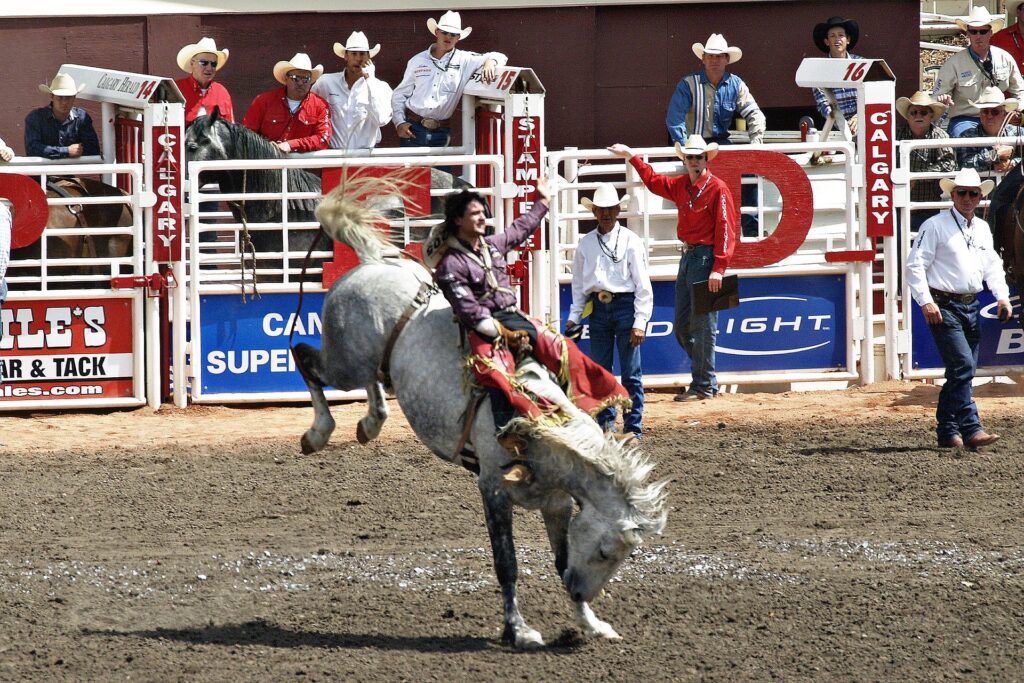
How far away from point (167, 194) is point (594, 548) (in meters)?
6.55

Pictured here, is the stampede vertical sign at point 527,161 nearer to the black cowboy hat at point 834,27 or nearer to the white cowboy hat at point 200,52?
the white cowboy hat at point 200,52

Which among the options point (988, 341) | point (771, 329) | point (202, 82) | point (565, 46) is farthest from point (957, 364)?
point (565, 46)

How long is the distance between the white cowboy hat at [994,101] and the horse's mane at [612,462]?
786cm

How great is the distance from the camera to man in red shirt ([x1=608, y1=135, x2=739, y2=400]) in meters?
11.7

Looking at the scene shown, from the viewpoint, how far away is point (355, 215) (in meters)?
7.20

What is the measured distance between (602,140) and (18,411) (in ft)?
23.4

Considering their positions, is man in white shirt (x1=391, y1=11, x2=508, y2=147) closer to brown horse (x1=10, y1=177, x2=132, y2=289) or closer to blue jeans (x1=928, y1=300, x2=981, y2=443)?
brown horse (x1=10, y1=177, x2=132, y2=289)

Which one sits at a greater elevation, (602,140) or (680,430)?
(602,140)

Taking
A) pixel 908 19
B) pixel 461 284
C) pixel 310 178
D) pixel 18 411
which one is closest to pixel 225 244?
pixel 310 178

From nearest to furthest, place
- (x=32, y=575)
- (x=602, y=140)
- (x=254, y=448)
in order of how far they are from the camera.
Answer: (x=32, y=575) → (x=254, y=448) → (x=602, y=140)

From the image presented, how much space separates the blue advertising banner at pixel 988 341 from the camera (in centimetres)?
1295

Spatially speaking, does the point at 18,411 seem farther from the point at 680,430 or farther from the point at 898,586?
the point at 898,586

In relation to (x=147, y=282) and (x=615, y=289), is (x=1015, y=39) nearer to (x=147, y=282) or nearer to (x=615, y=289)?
(x=615, y=289)

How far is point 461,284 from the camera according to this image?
6621mm
